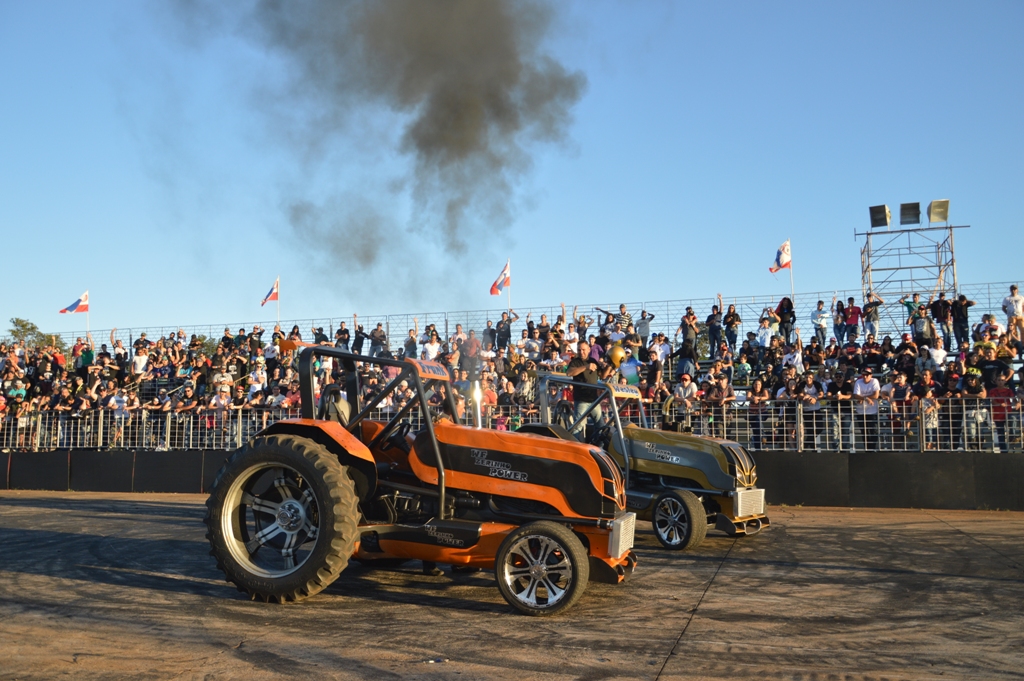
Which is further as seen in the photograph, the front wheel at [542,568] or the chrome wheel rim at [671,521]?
the chrome wheel rim at [671,521]

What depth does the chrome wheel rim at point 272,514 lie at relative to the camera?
20.8 ft

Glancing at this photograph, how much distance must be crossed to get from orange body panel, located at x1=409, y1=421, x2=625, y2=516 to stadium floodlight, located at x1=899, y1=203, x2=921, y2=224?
71.3 ft

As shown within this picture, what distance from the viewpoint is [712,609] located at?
239 inches

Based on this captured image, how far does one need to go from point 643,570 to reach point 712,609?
168cm

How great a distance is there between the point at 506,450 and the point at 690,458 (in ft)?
12.8

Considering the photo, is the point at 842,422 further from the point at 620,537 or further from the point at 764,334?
the point at 620,537

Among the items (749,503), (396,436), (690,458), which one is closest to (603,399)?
(690,458)

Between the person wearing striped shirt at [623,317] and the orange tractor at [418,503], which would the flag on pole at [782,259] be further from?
the orange tractor at [418,503]

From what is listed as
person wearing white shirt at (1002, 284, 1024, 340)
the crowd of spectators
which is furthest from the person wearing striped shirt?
person wearing white shirt at (1002, 284, 1024, 340)

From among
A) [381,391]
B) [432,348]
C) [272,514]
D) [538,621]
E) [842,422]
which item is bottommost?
[538,621]

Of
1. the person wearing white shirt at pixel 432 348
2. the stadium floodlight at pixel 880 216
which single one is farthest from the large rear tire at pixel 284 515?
the stadium floodlight at pixel 880 216

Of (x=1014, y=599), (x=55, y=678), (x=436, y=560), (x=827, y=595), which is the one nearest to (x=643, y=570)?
(x=827, y=595)

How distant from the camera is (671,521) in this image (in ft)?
30.1

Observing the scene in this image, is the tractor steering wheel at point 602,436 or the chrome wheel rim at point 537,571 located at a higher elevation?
the tractor steering wheel at point 602,436
